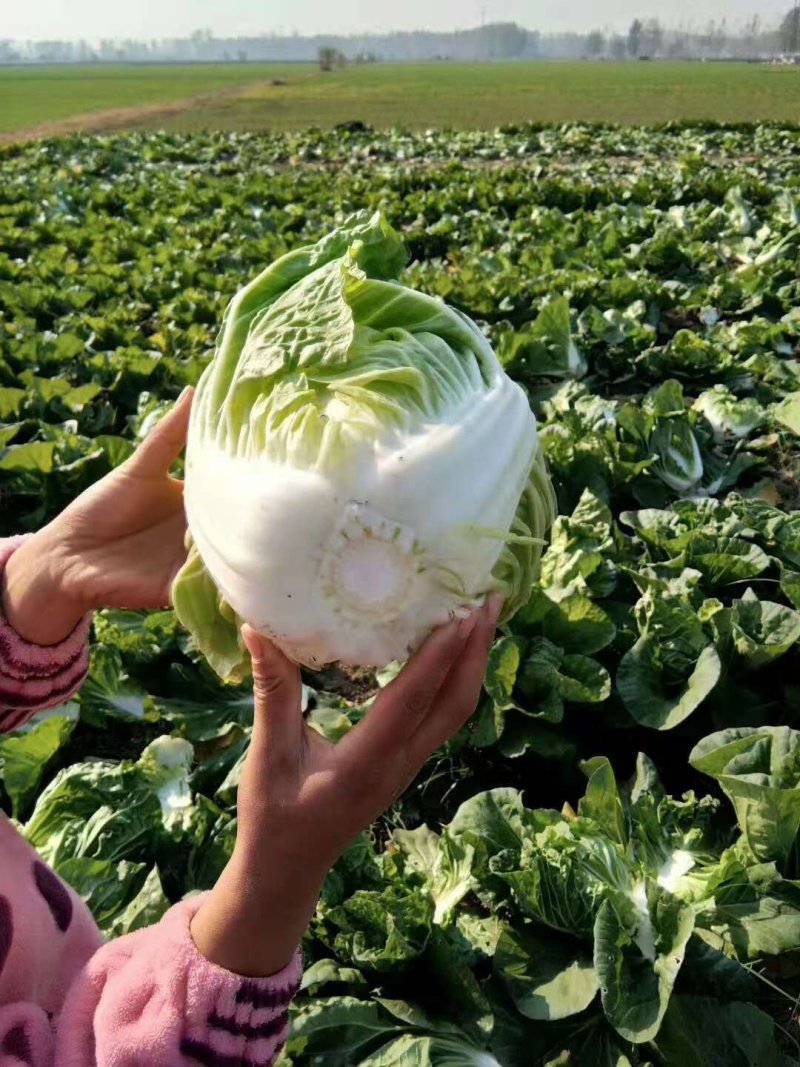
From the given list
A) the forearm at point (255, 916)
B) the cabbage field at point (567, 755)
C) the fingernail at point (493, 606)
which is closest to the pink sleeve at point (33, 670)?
the cabbage field at point (567, 755)

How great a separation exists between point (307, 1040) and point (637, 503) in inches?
124

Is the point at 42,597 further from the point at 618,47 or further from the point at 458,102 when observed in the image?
the point at 618,47

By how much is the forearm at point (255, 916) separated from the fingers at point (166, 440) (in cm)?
102

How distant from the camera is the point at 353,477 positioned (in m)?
1.53

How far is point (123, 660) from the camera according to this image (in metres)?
3.50

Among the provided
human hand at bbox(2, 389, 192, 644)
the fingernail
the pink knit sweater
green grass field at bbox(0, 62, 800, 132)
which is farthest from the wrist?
green grass field at bbox(0, 62, 800, 132)

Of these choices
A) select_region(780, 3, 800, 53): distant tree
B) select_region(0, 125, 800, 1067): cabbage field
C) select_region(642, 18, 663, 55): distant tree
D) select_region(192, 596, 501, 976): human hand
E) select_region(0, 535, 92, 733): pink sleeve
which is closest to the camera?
select_region(192, 596, 501, 976): human hand

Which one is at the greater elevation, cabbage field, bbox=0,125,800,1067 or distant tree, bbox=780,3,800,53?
distant tree, bbox=780,3,800,53

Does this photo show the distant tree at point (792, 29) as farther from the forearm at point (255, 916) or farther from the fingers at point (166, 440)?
the forearm at point (255, 916)

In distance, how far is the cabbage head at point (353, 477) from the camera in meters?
1.54

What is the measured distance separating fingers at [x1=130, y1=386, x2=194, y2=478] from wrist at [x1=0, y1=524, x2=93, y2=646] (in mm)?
289

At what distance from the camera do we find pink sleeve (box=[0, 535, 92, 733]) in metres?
1.96

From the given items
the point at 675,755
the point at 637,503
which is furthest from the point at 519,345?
the point at 675,755

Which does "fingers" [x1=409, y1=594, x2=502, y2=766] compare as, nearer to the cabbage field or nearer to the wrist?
the cabbage field
